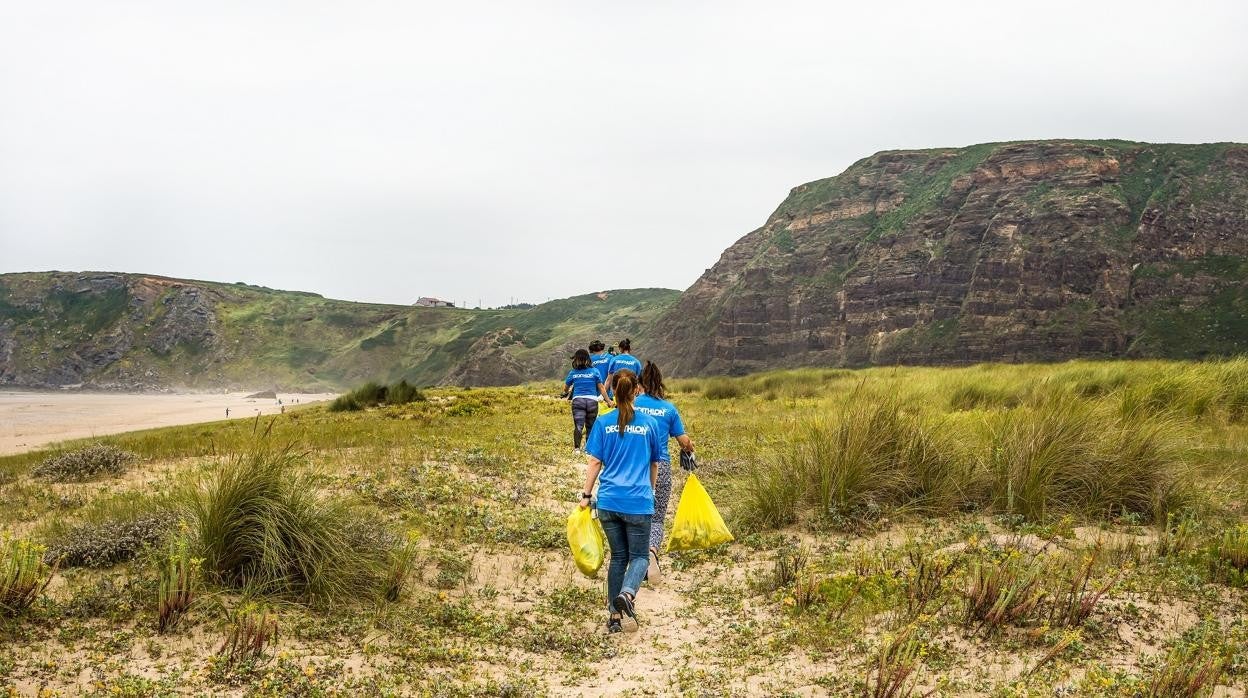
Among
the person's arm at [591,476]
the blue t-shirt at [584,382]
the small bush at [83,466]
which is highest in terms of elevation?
the blue t-shirt at [584,382]

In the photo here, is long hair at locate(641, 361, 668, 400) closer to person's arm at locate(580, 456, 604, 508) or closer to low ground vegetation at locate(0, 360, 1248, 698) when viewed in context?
person's arm at locate(580, 456, 604, 508)

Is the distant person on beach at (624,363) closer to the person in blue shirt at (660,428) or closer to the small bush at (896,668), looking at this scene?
the person in blue shirt at (660,428)

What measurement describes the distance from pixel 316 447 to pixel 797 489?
9.22 m

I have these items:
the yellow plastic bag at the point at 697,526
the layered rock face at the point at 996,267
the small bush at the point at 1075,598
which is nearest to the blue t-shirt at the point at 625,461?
the yellow plastic bag at the point at 697,526

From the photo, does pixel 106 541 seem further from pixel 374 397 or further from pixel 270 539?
pixel 374 397

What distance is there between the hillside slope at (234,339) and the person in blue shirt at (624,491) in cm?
Answer: 8733

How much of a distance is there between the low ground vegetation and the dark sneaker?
237 mm

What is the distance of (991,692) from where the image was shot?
179 inches

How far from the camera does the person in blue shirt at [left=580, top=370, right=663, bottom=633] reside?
20.4 feet

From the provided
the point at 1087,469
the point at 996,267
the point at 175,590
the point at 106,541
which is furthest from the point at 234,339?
the point at 1087,469

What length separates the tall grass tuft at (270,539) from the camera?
6.23 metres

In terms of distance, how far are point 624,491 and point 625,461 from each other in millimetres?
259

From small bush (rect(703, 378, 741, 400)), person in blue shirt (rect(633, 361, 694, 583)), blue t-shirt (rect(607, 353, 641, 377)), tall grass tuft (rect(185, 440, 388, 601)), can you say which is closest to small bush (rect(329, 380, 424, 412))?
small bush (rect(703, 378, 741, 400))

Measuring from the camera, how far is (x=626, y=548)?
6.40 meters
